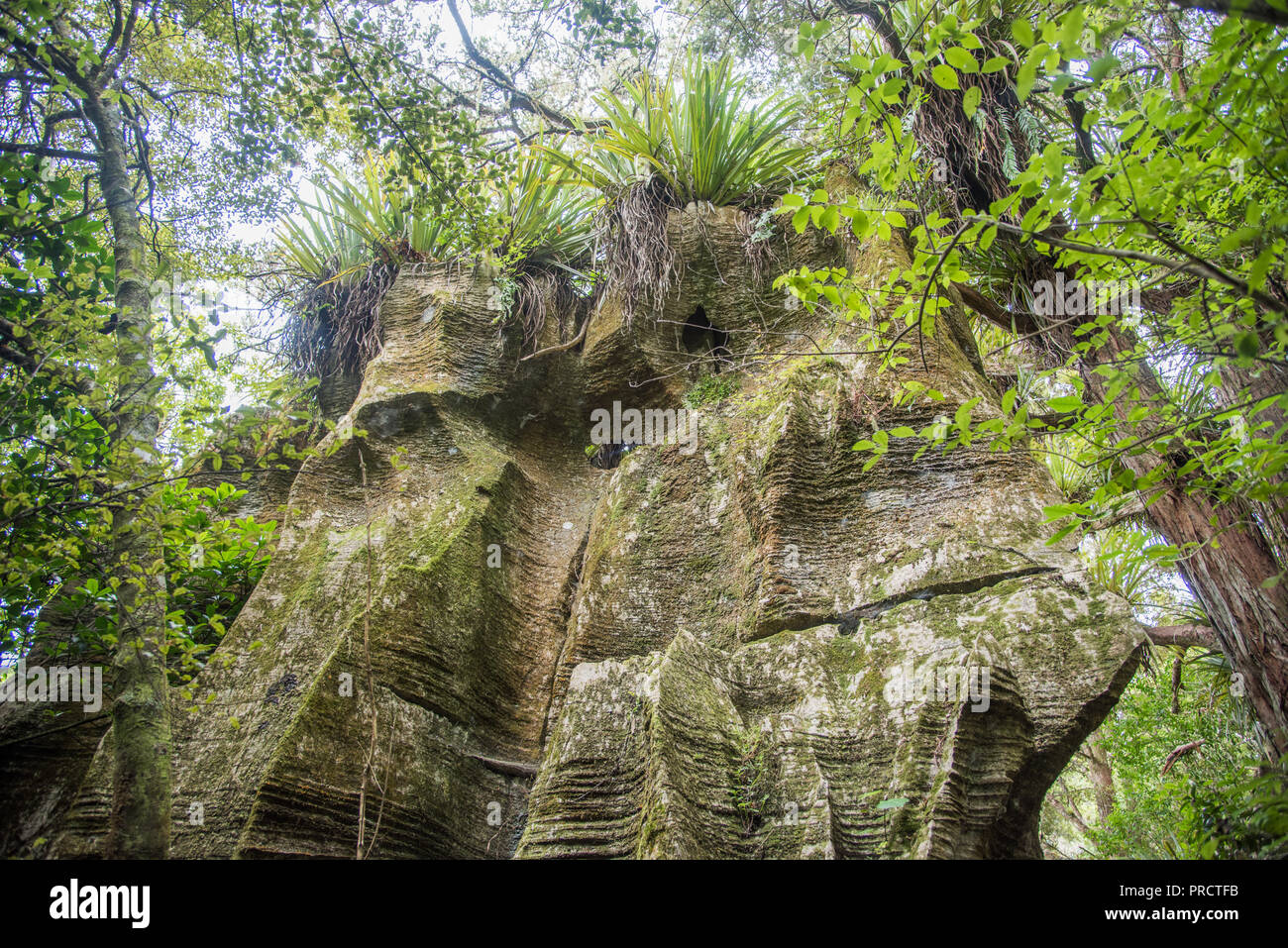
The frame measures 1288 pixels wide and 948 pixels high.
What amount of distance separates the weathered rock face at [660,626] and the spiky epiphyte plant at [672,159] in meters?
0.23

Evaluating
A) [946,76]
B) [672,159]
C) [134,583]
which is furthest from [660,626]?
[672,159]

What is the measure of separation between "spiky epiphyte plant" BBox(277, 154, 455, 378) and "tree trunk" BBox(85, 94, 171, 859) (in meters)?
2.68

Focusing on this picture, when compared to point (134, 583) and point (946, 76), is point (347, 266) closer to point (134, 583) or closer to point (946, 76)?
point (134, 583)

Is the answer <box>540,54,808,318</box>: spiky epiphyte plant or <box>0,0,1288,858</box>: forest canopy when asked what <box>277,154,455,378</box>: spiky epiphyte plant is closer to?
<box>0,0,1288,858</box>: forest canopy

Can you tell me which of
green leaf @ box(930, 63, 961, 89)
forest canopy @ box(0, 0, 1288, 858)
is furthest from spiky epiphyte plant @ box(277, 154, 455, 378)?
green leaf @ box(930, 63, 961, 89)

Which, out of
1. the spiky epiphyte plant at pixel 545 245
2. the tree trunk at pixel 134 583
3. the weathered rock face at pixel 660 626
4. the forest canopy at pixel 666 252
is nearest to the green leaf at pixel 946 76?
the forest canopy at pixel 666 252

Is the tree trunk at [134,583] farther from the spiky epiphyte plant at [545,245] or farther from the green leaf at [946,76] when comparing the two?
the green leaf at [946,76]

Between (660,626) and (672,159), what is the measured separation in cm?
342

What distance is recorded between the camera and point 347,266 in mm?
5984

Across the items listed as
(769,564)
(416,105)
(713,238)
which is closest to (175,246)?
(416,105)

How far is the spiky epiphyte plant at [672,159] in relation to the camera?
199 inches
